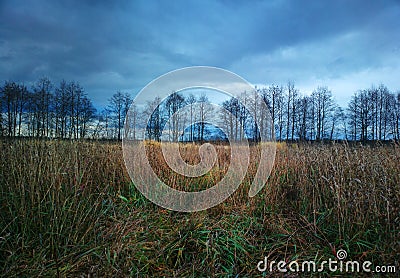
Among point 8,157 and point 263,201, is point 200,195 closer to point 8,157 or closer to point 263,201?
point 263,201

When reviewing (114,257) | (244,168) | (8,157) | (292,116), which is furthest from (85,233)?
(292,116)

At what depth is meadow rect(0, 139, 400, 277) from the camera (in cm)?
237

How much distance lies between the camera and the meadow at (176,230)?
2365 mm

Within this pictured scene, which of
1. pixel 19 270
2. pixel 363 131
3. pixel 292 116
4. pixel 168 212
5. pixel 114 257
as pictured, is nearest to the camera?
pixel 19 270

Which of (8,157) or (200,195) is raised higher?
(8,157)

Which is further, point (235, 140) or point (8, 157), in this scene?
point (235, 140)

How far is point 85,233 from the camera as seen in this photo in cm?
261

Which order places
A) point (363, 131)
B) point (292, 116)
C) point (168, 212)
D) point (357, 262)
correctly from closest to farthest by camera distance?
1. point (357, 262)
2. point (168, 212)
3. point (363, 131)
4. point (292, 116)

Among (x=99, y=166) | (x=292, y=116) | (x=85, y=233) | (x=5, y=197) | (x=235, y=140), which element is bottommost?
(x=85, y=233)

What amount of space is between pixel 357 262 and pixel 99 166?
406 cm

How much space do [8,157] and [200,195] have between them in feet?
10.1

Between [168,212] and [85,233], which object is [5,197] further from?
[168,212]

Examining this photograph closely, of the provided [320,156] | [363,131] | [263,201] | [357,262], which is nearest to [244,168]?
[263,201]

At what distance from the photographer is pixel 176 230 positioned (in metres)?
2.87
